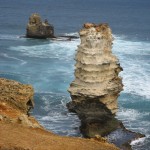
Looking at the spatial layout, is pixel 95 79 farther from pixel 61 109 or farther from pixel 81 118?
pixel 61 109

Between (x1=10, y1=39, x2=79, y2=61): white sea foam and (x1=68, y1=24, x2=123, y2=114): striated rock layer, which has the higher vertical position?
(x1=68, y1=24, x2=123, y2=114): striated rock layer

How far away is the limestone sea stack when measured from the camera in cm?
4166

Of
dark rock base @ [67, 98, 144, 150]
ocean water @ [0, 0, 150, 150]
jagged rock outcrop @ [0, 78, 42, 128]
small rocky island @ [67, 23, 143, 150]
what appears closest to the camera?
Result: jagged rock outcrop @ [0, 78, 42, 128]

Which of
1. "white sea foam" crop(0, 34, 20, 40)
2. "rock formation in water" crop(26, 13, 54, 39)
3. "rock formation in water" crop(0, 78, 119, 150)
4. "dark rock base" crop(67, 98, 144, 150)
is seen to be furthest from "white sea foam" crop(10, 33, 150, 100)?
"rock formation in water" crop(0, 78, 119, 150)

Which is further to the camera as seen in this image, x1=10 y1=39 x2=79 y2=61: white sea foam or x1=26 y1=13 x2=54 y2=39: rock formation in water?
x1=26 y1=13 x2=54 y2=39: rock formation in water

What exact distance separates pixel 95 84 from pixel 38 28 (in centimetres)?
5860

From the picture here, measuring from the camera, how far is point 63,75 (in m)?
62.0

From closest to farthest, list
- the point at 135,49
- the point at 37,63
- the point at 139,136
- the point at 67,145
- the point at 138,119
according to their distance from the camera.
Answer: the point at 67,145
the point at 139,136
the point at 138,119
the point at 37,63
the point at 135,49

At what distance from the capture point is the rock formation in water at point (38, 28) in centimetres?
9750

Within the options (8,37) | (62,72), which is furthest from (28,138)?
(8,37)

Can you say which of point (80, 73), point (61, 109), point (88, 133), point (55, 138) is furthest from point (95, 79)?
point (55, 138)

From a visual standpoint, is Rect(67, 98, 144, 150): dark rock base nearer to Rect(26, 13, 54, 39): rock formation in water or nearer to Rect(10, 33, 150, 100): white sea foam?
Rect(10, 33, 150, 100): white sea foam

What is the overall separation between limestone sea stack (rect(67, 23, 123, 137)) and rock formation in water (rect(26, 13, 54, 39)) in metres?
55.8

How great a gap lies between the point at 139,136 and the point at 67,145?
1910cm
